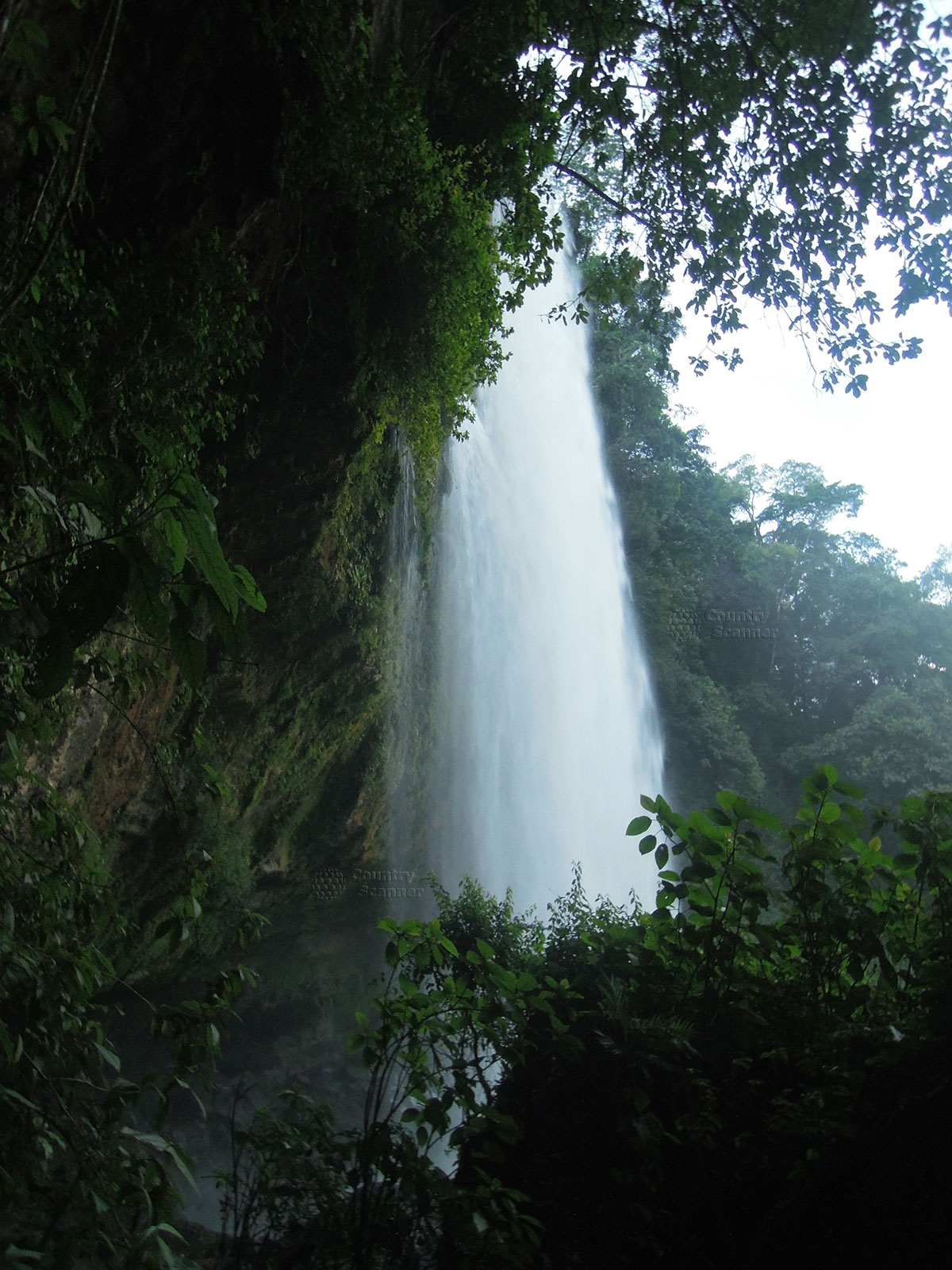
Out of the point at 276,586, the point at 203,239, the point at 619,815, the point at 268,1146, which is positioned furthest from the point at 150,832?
the point at 619,815

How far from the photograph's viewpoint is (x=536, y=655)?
1397 centimetres

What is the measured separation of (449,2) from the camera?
517 cm

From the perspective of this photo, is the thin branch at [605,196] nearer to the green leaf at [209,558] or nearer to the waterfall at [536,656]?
the waterfall at [536,656]

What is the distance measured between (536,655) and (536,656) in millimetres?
49

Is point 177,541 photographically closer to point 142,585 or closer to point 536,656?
point 142,585

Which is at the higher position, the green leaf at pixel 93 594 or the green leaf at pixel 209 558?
the green leaf at pixel 209 558

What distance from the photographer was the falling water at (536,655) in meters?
11.9

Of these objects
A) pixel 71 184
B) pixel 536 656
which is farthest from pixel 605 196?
pixel 536 656

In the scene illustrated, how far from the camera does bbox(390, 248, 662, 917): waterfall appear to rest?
1185 cm

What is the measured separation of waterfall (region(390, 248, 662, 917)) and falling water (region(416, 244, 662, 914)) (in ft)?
0.11

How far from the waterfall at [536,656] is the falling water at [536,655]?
0.11ft

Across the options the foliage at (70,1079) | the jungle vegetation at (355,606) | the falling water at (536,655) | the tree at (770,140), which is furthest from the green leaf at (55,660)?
the falling water at (536,655)

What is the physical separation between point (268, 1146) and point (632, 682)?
1576 centimetres

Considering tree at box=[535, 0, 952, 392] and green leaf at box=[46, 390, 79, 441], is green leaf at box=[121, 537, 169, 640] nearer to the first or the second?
green leaf at box=[46, 390, 79, 441]
